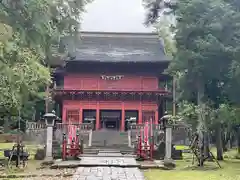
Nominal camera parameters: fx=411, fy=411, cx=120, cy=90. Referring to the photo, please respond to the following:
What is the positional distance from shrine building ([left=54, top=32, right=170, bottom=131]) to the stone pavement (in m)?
18.9

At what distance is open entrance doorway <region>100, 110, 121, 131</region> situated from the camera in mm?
33719

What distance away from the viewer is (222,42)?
618 inches

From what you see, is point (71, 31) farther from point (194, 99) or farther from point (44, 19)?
point (44, 19)

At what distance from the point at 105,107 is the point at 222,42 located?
17.6 metres

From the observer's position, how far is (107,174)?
11391mm

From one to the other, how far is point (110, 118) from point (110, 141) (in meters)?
7.55

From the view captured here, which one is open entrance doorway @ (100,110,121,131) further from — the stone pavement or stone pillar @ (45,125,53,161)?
the stone pavement

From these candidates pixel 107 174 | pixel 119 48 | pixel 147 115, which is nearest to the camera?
pixel 107 174

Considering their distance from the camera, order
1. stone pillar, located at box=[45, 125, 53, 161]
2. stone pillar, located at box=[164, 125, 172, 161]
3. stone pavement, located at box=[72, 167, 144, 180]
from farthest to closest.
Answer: stone pillar, located at box=[45, 125, 53, 161] → stone pillar, located at box=[164, 125, 172, 161] → stone pavement, located at box=[72, 167, 144, 180]

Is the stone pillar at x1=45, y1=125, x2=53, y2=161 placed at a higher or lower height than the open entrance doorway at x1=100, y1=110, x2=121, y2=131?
lower

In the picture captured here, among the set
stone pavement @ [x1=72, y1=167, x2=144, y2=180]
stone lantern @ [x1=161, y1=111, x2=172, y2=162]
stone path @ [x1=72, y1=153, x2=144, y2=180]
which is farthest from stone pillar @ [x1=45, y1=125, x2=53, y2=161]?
stone lantern @ [x1=161, y1=111, x2=172, y2=162]

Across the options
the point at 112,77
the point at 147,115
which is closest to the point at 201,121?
the point at 147,115

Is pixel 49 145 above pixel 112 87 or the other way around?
the other way around

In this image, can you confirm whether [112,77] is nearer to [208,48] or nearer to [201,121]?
[201,121]
